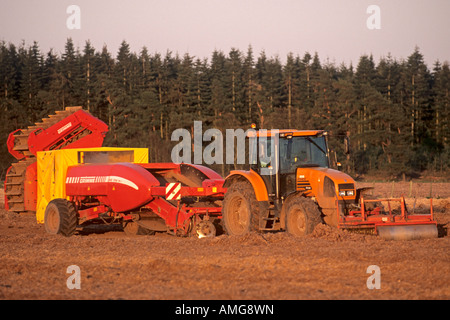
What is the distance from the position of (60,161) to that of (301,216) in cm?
691

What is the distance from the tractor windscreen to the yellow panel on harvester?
5.61m

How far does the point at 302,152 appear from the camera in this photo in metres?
14.2

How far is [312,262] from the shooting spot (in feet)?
34.9

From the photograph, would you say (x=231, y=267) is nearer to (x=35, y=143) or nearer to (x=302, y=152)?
(x=302, y=152)

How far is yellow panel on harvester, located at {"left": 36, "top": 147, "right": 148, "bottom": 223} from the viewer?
55.6 ft

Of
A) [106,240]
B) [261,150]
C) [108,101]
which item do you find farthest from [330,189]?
[108,101]

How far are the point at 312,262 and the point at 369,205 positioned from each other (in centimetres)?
359

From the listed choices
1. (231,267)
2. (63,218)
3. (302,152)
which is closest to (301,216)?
(302,152)

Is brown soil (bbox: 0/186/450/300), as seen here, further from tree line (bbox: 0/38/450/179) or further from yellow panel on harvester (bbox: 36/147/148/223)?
tree line (bbox: 0/38/450/179)

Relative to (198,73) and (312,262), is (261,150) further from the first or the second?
(198,73)

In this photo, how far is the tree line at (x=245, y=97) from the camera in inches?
2484

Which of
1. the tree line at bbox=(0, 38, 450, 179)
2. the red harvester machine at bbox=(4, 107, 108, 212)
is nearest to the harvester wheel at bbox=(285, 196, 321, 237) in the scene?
the red harvester machine at bbox=(4, 107, 108, 212)

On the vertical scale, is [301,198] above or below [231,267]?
above
